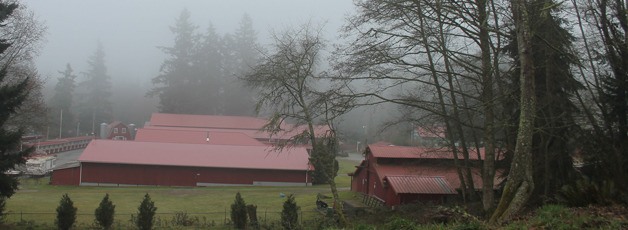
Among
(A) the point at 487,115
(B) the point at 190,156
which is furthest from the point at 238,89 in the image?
(A) the point at 487,115

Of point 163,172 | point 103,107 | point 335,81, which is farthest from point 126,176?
point 103,107

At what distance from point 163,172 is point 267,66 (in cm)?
2907

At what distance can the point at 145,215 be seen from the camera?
22297 millimetres

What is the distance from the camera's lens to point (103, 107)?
A: 99.1 meters

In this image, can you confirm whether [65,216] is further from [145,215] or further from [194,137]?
[194,137]

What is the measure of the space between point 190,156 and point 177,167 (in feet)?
7.58

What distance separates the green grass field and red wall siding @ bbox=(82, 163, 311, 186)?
63.6 inches

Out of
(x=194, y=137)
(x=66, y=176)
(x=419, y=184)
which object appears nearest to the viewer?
(x=419, y=184)

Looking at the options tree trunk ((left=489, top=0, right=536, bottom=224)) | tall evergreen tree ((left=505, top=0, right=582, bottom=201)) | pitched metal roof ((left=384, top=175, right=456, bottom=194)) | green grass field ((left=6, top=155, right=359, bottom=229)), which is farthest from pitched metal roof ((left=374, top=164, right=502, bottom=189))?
tree trunk ((left=489, top=0, right=536, bottom=224))

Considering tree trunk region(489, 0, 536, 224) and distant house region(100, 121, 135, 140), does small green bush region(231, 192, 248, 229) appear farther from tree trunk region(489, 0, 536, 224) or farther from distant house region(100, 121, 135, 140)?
distant house region(100, 121, 135, 140)

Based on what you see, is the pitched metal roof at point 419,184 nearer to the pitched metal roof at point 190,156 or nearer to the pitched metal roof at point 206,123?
the pitched metal roof at point 190,156

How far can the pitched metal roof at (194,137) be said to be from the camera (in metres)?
60.4

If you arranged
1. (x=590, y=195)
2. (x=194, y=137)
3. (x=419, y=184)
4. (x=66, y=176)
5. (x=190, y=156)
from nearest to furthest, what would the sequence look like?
1. (x=590, y=195)
2. (x=419, y=184)
3. (x=66, y=176)
4. (x=190, y=156)
5. (x=194, y=137)

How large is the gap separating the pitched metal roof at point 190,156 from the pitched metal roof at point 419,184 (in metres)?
15.5
